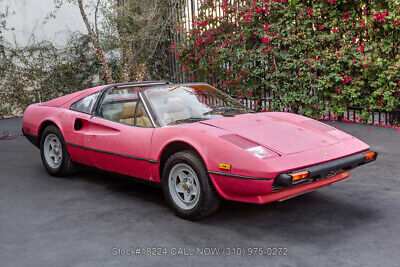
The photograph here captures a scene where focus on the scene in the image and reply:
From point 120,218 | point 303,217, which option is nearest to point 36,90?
point 120,218

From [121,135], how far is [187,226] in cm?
135

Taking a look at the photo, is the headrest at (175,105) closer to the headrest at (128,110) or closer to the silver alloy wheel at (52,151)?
the headrest at (128,110)

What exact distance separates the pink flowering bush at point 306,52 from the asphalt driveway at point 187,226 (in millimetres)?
3032

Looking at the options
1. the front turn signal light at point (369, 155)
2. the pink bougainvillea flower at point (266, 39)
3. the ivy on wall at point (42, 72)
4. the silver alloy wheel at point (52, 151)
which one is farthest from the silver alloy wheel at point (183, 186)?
the ivy on wall at point (42, 72)

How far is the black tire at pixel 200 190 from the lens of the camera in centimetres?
379

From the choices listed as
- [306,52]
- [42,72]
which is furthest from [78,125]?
[42,72]

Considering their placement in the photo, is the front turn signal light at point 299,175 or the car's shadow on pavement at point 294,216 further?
the car's shadow on pavement at point 294,216

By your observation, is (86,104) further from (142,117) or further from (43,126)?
(142,117)

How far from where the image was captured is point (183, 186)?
4.05m

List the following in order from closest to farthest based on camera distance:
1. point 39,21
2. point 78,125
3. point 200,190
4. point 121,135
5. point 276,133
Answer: point 200,190 < point 276,133 < point 121,135 < point 78,125 < point 39,21

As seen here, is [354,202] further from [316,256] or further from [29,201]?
[29,201]

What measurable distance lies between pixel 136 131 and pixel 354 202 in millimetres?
2399

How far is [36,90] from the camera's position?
12.7 metres

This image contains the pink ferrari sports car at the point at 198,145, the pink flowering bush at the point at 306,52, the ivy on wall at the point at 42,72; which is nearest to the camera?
the pink ferrari sports car at the point at 198,145
